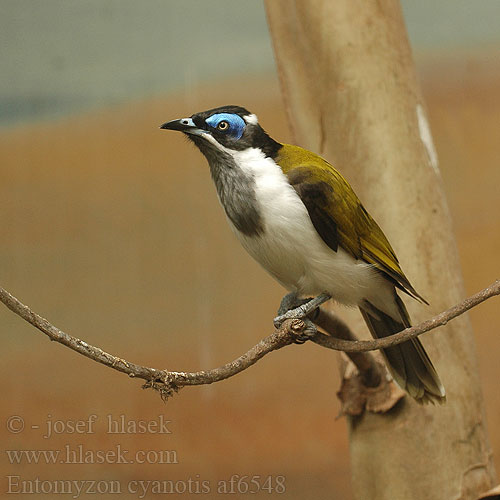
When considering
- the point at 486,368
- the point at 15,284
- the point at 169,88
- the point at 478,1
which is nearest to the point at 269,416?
the point at 486,368

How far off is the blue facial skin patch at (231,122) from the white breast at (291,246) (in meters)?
0.05

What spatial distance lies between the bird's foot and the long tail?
0.23 m

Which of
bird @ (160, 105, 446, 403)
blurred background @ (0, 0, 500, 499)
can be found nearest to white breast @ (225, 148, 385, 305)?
bird @ (160, 105, 446, 403)

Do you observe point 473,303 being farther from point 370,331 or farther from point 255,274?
point 255,274

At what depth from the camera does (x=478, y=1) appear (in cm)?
418

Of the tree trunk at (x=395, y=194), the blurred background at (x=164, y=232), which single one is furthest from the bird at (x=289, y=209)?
the blurred background at (x=164, y=232)

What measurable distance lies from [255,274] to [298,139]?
1424 millimetres

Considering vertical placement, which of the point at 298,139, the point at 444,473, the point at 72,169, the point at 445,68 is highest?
the point at 445,68

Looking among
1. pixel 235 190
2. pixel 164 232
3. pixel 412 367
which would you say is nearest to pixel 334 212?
pixel 235 190

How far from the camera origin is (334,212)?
1.79 m

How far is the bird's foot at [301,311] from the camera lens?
173 centimetres

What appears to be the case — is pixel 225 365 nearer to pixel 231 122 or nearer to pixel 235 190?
pixel 235 190

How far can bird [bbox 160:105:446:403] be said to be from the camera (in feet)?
5.71

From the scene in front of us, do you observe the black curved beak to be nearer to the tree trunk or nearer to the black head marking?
the black head marking
